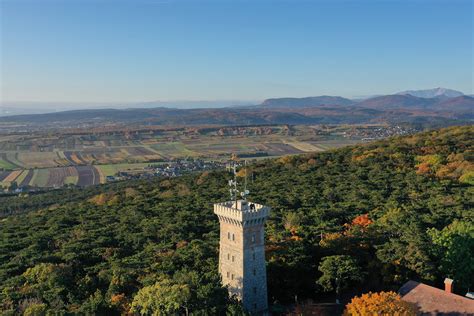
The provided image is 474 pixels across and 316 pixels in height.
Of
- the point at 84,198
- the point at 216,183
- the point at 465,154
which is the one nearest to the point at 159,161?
the point at 84,198

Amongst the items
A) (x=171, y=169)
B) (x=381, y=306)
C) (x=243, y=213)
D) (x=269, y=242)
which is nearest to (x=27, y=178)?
(x=171, y=169)

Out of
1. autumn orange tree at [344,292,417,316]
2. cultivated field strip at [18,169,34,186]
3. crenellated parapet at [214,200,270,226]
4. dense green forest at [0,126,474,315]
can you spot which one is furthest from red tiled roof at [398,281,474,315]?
cultivated field strip at [18,169,34,186]

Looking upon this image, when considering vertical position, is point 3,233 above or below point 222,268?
below

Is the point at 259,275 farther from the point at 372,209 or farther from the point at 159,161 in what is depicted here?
the point at 159,161

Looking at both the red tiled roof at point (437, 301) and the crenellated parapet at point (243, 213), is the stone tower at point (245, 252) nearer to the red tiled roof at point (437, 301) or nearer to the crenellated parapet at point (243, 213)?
the crenellated parapet at point (243, 213)

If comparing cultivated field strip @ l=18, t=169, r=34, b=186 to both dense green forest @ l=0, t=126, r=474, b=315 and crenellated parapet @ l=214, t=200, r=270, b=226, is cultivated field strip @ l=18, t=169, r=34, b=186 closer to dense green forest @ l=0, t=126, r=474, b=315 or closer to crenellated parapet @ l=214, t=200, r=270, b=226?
dense green forest @ l=0, t=126, r=474, b=315
